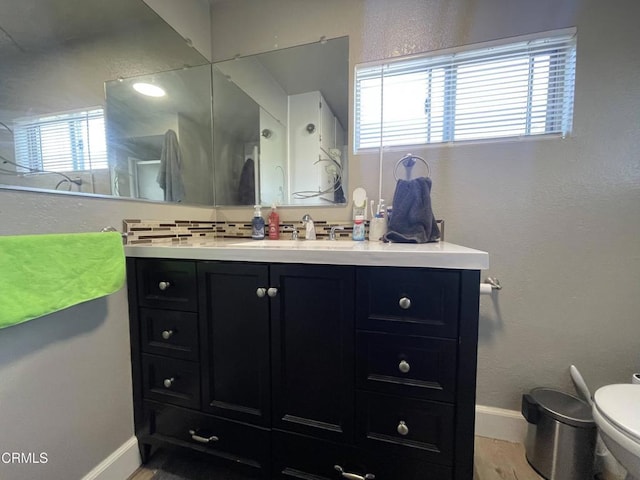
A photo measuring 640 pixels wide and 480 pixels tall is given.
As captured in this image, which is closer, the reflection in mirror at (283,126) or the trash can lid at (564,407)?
the trash can lid at (564,407)

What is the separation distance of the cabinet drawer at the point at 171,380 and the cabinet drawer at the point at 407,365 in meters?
0.61

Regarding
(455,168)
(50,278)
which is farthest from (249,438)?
(455,168)

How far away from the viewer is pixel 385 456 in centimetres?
76

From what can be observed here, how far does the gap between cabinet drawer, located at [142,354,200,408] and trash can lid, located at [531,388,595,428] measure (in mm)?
1344

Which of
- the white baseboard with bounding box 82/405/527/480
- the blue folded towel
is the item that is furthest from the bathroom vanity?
the blue folded towel

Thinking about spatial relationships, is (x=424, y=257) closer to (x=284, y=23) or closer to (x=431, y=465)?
(x=431, y=465)

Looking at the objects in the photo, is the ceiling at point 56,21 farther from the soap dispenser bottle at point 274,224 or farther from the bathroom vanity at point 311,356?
the soap dispenser bottle at point 274,224

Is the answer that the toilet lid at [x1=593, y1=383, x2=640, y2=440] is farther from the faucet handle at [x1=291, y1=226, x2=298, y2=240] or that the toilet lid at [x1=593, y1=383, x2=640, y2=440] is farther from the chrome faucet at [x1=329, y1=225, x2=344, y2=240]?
the faucet handle at [x1=291, y1=226, x2=298, y2=240]

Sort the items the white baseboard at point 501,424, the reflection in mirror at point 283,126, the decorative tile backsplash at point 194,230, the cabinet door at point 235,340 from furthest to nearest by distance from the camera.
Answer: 1. the reflection in mirror at point 283,126
2. the white baseboard at point 501,424
3. the decorative tile backsplash at point 194,230
4. the cabinet door at point 235,340

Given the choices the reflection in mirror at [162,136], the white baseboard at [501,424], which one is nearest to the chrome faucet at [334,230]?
the reflection in mirror at [162,136]

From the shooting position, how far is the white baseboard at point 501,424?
3.85ft

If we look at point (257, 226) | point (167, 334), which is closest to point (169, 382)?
point (167, 334)

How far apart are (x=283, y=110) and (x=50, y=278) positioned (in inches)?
46.1

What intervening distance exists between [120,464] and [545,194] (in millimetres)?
2020
